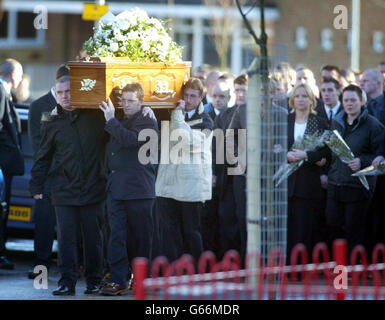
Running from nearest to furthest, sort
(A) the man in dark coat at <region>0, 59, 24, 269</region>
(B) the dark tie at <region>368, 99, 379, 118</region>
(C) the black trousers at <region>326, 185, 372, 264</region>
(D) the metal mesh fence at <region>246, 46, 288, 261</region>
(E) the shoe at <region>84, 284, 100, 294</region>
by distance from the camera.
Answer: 1. (D) the metal mesh fence at <region>246, 46, 288, 261</region>
2. (E) the shoe at <region>84, 284, 100, 294</region>
3. (C) the black trousers at <region>326, 185, 372, 264</region>
4. (A) the man in dark coat at <region>0, 59, 24, 269</region>
5. (B) the dark tie at <region>368, 99, 379, 118</region>

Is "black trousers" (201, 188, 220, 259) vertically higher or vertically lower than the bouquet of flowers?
lower

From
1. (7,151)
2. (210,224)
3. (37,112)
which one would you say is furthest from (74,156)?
(210,224)

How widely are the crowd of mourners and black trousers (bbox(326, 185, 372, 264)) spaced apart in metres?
0.01

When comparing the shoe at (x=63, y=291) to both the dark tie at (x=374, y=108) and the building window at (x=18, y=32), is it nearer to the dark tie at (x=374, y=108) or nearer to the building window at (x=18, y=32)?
the dark tie at (x=374, y=108)

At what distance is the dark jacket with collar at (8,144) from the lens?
1089cm

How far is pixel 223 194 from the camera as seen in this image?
1150 centimetres

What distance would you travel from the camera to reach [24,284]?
999 centimetres

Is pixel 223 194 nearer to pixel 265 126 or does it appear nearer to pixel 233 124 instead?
pixel 233 124

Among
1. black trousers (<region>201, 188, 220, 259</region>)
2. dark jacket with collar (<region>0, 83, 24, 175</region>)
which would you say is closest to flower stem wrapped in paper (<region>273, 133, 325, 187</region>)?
black trousers (<region>201, 188, 220, 259</region>)

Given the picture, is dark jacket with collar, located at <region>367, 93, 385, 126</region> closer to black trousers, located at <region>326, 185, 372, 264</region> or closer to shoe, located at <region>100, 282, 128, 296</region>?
black trousers, located at <region>326, 185, 372, 264</region>

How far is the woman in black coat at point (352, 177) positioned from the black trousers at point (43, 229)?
312 centimetres

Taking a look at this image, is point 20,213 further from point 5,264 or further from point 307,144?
point 307,144

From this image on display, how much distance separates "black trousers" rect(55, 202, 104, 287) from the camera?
30.4 ft
